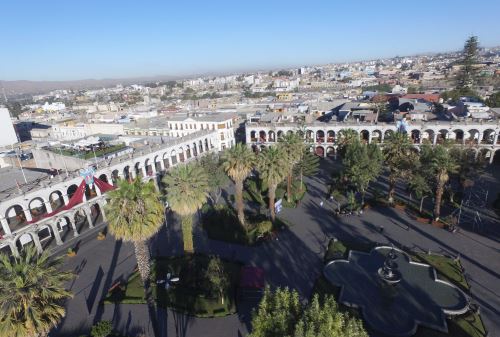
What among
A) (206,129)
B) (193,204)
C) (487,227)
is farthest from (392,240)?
(206,129)

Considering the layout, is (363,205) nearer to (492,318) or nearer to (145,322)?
(492,318)

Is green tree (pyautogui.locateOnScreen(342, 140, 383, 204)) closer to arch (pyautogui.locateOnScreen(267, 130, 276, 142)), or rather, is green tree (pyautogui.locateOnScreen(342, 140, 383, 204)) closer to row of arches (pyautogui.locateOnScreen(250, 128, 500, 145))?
row of arches (pyautogui.locateOnScreen(250, 128, 500, 145))

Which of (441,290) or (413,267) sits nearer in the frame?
(441,290)

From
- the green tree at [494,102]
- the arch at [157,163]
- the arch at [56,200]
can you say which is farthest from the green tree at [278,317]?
the green tree at [494,102]

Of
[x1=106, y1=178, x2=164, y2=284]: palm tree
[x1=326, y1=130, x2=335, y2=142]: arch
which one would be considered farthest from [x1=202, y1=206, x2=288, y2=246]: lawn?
[x1=326, y1=130, x2=335, y2=142]: arch

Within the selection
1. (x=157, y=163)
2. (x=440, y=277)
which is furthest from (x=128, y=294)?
(x=157, y=163)

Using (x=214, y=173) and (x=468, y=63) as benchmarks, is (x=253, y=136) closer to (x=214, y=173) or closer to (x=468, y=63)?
(x=214, y=173)

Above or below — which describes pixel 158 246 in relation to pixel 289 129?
below

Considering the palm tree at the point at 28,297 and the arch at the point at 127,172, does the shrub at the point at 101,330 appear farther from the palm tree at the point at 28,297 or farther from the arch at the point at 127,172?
the arch at the point at 127,172
